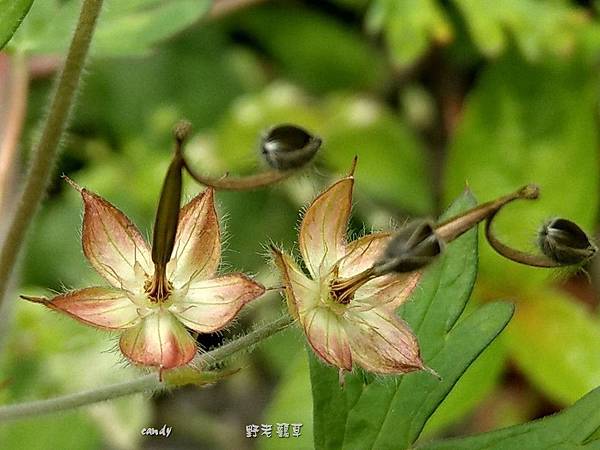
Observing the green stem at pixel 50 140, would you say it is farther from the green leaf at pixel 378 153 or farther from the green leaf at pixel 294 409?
the green leaf at pixel 378 153

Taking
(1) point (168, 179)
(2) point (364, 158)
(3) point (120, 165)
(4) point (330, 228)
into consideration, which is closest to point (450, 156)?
(2) point (364, 158)

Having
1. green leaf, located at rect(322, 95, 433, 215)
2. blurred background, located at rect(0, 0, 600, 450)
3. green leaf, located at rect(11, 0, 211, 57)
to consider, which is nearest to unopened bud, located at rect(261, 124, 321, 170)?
green leaf, located at rect(11, 0, 211, 57)

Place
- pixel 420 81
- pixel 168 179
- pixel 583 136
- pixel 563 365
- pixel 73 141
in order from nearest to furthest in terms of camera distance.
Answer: pixel 168 179, pixel 563 365, pixel 583 136, pixel 73 141, pixel 420 81

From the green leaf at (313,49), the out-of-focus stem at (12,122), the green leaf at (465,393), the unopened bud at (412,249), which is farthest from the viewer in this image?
the green leaf at (313,49)

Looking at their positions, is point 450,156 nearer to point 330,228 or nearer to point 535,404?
point 535,404

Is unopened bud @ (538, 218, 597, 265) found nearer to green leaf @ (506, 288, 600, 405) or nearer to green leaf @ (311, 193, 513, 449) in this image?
green leaf @ (311, 193, 513, 449)

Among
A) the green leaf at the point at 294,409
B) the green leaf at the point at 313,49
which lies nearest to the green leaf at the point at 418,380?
the green leaf at the point at 294,409
